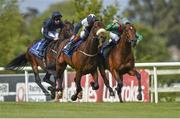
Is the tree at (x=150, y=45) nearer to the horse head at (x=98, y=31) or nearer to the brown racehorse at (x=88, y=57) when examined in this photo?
the brown racehorse at (x=88, y=57)

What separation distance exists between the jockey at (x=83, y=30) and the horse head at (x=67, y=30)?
0.51m

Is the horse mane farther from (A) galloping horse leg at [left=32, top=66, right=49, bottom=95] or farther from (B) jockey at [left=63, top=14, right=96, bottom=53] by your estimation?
(A) galloping horse leg at [left=32, top=66, right=49, bottom=95]

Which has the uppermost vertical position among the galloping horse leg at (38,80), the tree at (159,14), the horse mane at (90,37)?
the tree at (159,14)

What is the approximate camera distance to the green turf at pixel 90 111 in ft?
44.0

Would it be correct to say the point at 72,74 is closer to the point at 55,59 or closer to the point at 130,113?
the point at 55,59

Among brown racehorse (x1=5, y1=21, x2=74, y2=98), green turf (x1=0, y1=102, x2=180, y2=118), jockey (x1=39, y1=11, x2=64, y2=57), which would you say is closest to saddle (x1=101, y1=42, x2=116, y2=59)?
brown racehorse (x1=5, y1=21, x2=74, y2=98)

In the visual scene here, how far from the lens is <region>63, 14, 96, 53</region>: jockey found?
17.8 m

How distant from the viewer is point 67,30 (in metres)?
19.7

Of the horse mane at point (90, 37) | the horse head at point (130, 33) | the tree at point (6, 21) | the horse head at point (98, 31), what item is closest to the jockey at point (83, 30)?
the horse mane at point (90, 37)

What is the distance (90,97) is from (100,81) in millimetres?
544

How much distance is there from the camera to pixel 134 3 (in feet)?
337

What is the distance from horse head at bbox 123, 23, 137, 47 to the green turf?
2957mm

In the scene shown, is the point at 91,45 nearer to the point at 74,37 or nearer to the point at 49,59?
the point at 74,37

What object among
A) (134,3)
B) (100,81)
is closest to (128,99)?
(100,81)
